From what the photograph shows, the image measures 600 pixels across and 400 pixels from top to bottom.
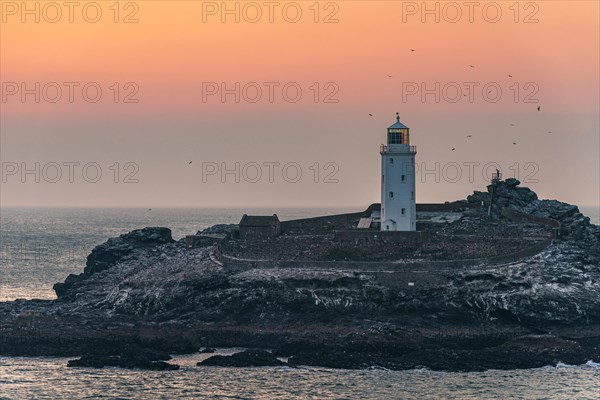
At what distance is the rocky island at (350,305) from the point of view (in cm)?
9000

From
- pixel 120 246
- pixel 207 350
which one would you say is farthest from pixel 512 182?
pixel 207 350

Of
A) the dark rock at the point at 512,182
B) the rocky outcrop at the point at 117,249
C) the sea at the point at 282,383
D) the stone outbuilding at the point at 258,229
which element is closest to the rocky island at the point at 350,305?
the stone outbuilding at the point at 258,229

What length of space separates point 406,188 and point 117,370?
3445 centimetres

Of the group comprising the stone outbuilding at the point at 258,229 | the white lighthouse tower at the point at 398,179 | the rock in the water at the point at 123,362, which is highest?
the white lighthouse tower at the point at 398,179

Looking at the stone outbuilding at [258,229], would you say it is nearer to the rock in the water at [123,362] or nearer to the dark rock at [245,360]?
the dark rock at [245,360]

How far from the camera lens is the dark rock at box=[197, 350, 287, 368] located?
287 feet

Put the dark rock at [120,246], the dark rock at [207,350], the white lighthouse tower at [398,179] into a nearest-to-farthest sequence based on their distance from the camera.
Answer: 1. the dark rock at [207,350]
2. the white lighthouse tower at [398,179]
3. the dark rock at [120,246]

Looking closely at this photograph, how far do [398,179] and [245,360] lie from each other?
29.8 meters

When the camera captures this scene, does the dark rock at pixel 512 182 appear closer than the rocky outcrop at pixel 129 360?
No

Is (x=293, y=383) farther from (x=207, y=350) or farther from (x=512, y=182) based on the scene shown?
(x=512, y=182)

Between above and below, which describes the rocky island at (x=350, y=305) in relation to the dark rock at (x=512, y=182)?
below

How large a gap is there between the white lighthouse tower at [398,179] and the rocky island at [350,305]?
2495 mm

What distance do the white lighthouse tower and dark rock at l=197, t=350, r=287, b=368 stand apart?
27586mm

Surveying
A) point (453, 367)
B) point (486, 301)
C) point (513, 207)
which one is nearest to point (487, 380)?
point (453, 367)
